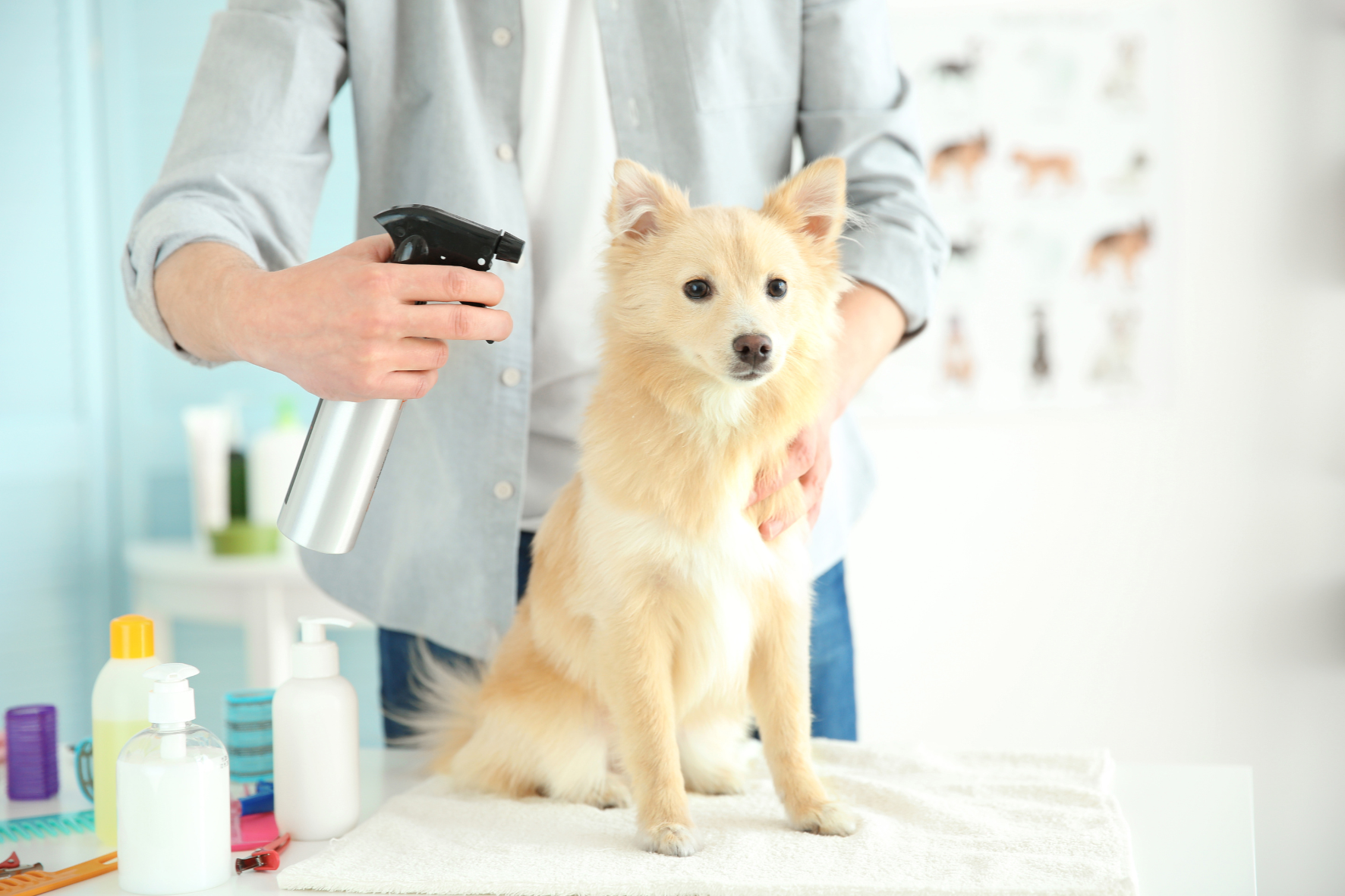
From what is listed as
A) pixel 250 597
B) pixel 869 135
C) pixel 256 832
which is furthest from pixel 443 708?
pixel 250 597

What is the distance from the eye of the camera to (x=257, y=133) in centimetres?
118

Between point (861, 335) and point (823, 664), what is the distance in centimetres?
53

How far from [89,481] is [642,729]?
306 cm

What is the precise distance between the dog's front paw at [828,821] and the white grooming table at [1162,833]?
16 cm

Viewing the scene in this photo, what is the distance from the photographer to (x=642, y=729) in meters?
0.96

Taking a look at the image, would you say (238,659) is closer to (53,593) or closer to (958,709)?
(53,593)

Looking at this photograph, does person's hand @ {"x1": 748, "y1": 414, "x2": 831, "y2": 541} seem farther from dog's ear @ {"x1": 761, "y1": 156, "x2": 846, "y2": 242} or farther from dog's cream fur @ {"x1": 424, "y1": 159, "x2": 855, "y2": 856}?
dog's ear @ {"x1": 761, "y1": 156, "x2": 846, "y2": 242}

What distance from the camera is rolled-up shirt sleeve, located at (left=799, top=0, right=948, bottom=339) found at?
4.10 ft

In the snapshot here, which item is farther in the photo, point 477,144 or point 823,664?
point 823,664

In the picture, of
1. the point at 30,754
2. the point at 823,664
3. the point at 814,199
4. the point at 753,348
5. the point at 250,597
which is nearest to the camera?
the point at 753,348

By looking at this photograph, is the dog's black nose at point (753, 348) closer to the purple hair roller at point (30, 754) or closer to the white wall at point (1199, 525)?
the purple hair roller at point (30, 754)

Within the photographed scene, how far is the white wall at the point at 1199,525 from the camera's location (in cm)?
273

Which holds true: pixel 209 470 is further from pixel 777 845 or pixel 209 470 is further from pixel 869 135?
pixel 777 845

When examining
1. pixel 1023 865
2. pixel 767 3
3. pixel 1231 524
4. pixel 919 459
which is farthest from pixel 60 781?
pixel 1231 524
